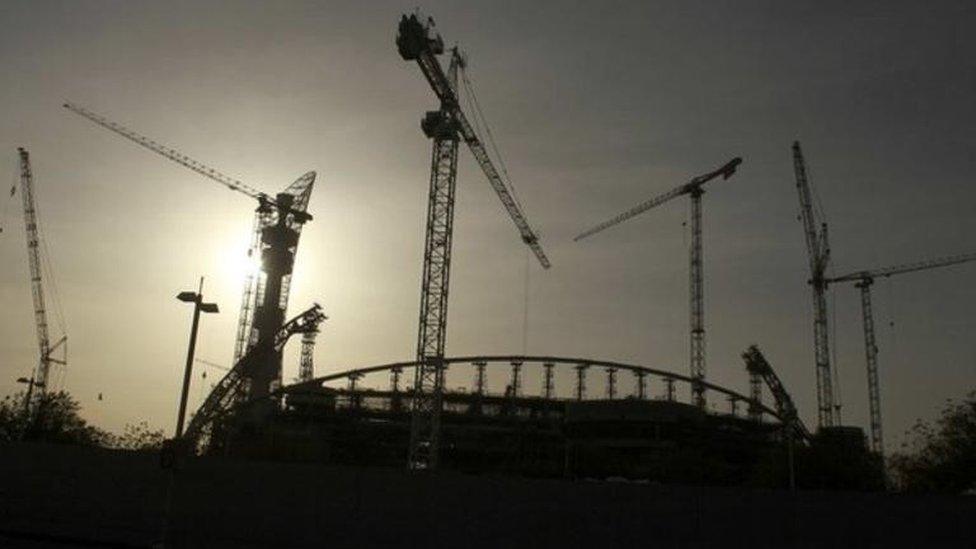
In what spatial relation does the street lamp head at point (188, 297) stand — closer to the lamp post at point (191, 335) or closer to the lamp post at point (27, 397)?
the lamp post at point (191, 335)

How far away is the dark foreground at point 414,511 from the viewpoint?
25328 mm

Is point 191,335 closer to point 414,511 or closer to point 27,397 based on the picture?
point 414,511

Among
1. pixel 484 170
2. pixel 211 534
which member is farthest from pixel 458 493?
pixel 484 170

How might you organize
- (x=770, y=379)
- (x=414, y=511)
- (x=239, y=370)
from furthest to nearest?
(x=770, y=379) < (x=239, y=370) < (x=414, y=511)

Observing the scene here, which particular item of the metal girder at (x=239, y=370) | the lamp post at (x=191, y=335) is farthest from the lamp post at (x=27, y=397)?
the lamp post at (x=191, y=335)

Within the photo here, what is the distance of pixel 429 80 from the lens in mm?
77625

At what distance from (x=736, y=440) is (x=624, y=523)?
346 feet

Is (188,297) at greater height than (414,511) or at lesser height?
greater

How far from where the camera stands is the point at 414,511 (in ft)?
91.7

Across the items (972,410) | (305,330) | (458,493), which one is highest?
(305,330)

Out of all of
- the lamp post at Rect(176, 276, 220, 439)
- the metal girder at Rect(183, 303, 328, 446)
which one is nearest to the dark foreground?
the lamp post at Rect(176, 276, 220, 439)

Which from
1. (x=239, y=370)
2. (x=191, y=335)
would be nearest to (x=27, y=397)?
(x=239, y=370)

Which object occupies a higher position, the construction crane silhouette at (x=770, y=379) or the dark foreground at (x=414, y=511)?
the construction crane silhouette at (x=770, y=379)

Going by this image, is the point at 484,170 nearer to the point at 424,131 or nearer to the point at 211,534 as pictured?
the point at 424,131
